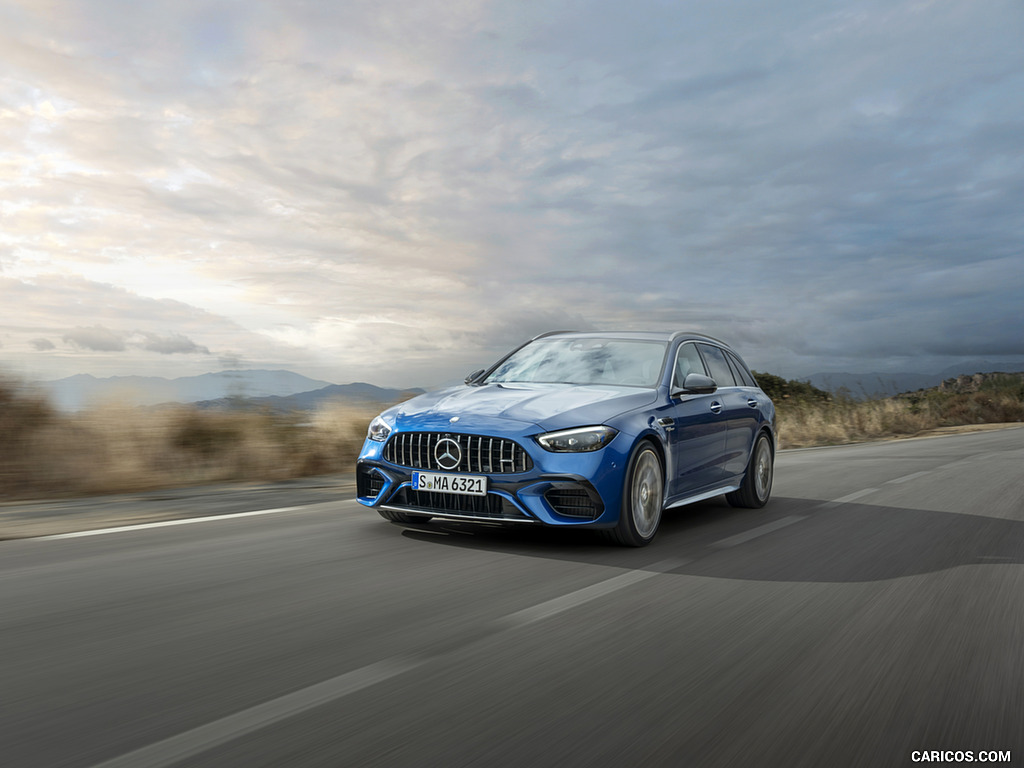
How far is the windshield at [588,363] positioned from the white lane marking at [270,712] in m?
3.24

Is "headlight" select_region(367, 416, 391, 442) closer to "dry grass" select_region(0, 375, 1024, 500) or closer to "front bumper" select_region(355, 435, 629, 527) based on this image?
"front bumper" select_region(355, 435, 629, 527)

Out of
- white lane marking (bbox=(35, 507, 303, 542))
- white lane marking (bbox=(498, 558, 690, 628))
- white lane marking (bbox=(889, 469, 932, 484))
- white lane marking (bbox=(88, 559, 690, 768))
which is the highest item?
white lane marking (bbox=(35, 507, 303, 542))

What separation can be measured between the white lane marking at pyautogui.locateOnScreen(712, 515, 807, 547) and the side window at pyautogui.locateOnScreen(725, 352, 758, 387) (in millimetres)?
1598

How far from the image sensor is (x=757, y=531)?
7.43 metres

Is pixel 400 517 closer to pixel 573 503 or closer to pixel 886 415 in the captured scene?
pixel 573 503

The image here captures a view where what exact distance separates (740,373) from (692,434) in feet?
7.52

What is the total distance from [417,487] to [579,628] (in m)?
2.34

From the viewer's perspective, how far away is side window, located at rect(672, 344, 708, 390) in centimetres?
754

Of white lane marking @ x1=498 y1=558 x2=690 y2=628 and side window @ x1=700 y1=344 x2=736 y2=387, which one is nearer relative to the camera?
white lane marking @ x1=498 y1=558 x2=690 y2=628

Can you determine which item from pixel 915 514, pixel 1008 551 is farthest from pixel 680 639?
pixel 915 514

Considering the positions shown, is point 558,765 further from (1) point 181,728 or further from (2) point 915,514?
(2) point 915,514

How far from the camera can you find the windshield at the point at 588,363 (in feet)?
24.3

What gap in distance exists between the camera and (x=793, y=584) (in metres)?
5.36

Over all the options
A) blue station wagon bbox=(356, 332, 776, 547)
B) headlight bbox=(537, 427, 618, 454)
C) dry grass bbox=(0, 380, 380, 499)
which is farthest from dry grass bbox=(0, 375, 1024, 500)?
headlight bbox=(537, 427, 618, 454)
